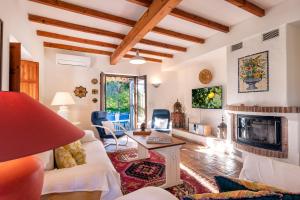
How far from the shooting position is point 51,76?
497cm

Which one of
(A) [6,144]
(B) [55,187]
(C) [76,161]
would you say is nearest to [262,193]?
(A) [6,144]

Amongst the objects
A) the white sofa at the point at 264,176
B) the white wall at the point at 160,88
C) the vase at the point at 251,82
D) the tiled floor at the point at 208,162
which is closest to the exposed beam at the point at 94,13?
the vase at the point at 251,82

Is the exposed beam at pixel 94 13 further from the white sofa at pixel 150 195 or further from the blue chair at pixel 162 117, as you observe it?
the white sofa at pixel 150 195

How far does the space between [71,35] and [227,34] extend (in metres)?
3.50

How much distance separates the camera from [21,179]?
2.06 ft

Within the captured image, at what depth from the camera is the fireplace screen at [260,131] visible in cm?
281

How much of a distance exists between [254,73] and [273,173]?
94.2 inches

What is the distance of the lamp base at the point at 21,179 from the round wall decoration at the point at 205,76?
4.61 metres

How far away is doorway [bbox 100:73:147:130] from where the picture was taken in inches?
241

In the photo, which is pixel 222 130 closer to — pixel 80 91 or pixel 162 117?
pixel 162 117

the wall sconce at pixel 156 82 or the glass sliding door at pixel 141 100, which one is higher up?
the wall sconce at pixel 156 82

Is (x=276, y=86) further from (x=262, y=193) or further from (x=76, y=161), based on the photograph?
(x=76, y=161)

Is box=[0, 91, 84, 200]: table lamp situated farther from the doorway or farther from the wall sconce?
the wall sconce

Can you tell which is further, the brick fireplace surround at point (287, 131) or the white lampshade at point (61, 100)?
the white lampshade at point (61, 100)
